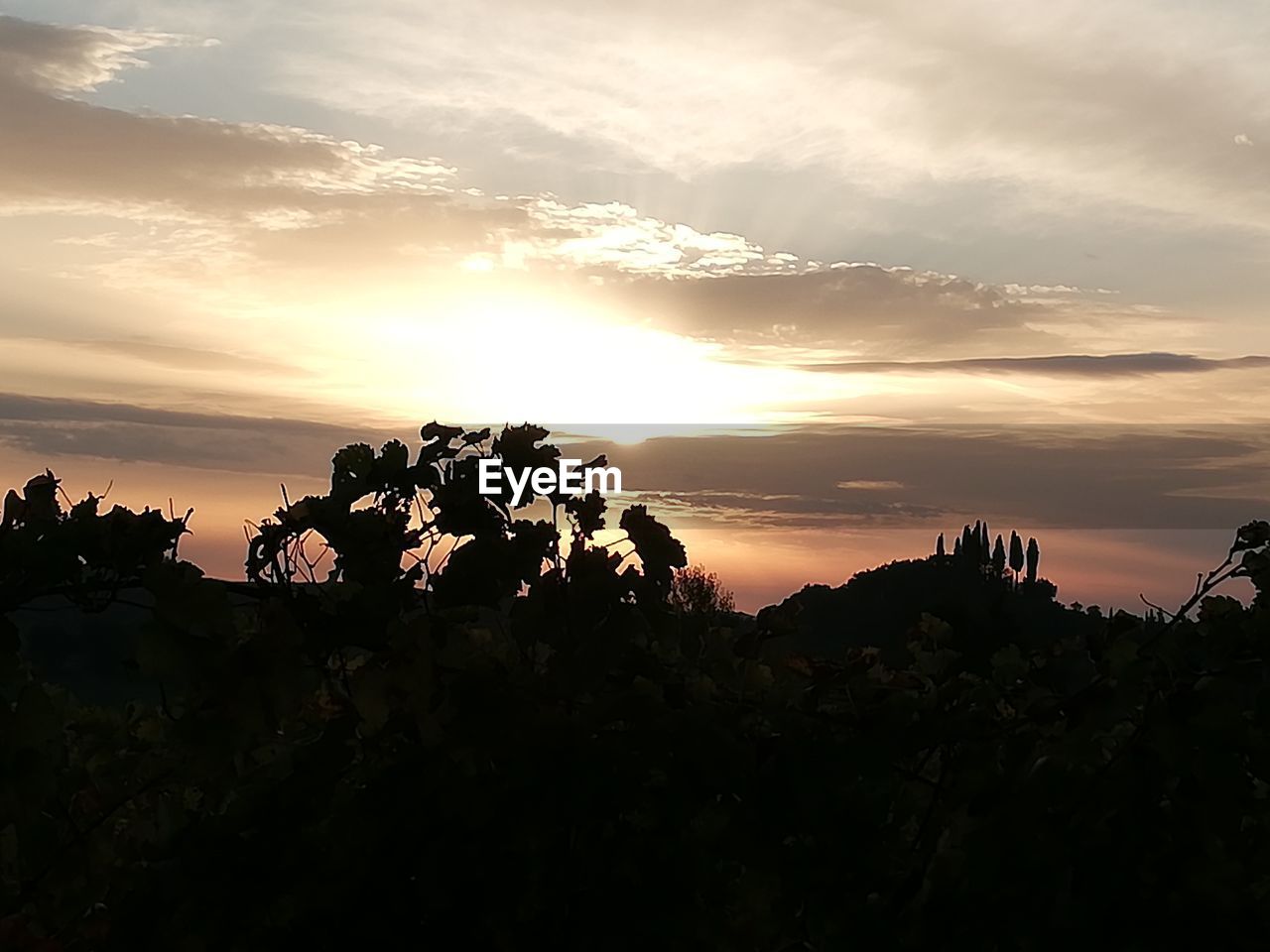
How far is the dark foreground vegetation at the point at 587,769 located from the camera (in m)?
2.97

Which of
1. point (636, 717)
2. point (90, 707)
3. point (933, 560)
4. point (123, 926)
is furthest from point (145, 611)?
point (933, 560)

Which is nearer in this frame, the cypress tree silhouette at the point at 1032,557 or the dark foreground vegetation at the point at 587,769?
the dark foreground vegetation at the point at 587,769

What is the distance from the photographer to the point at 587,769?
3.04m

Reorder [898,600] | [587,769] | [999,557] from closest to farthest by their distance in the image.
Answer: [587,769]
[898,600]
[999,557]

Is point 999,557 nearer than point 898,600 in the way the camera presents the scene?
No

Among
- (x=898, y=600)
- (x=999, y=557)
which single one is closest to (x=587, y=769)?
(x=898, y=600)

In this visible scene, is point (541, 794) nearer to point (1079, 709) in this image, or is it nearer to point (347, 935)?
point (347, 935)

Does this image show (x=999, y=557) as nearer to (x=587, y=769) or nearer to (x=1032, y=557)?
(x=1032, y=557)

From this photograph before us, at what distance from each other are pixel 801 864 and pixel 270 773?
1.36 metres

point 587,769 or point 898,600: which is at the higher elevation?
point 587,769

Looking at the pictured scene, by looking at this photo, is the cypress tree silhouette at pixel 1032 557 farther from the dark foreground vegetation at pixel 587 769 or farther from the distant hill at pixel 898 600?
the dark foreground vegetation at pixel 587 769

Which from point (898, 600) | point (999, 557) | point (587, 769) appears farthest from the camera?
point (999, 557)

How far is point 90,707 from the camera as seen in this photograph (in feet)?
21.0

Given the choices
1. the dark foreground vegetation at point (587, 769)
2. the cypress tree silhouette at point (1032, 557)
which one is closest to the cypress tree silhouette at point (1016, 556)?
the cypress tree silhouette at point (1032, 557)
